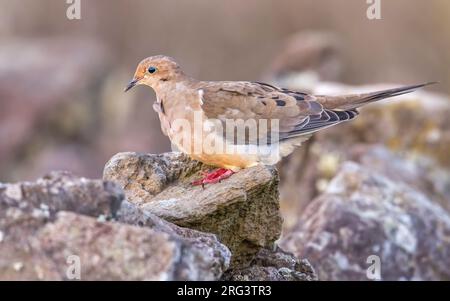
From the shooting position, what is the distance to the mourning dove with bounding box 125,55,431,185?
7.09 m

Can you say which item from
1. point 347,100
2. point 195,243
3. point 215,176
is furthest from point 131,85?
point 195,243

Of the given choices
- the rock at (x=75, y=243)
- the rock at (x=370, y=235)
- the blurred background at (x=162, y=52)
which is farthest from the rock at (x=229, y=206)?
the blurred background at (x=162, y=52)

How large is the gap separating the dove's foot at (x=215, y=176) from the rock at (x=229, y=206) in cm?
9

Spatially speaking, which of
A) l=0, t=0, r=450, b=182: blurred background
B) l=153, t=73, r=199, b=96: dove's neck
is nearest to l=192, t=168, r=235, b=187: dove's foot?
l=153, t=73, r=199, b=96: dove's neck

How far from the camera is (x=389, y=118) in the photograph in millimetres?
11414

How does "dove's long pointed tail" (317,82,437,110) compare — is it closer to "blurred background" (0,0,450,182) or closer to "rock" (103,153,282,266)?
"rock" (103,153,282,266)

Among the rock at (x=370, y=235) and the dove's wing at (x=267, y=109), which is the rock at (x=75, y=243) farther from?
the rock at (x=370, y=235)

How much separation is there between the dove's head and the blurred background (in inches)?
415

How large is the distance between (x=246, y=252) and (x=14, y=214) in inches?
78.6

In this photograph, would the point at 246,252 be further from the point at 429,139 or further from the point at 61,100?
the point at 61,100

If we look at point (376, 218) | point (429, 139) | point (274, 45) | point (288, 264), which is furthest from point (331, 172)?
point (274, 45)

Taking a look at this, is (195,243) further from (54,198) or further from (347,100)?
(347,100)

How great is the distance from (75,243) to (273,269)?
6.25 feet

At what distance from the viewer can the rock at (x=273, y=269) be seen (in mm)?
5895
